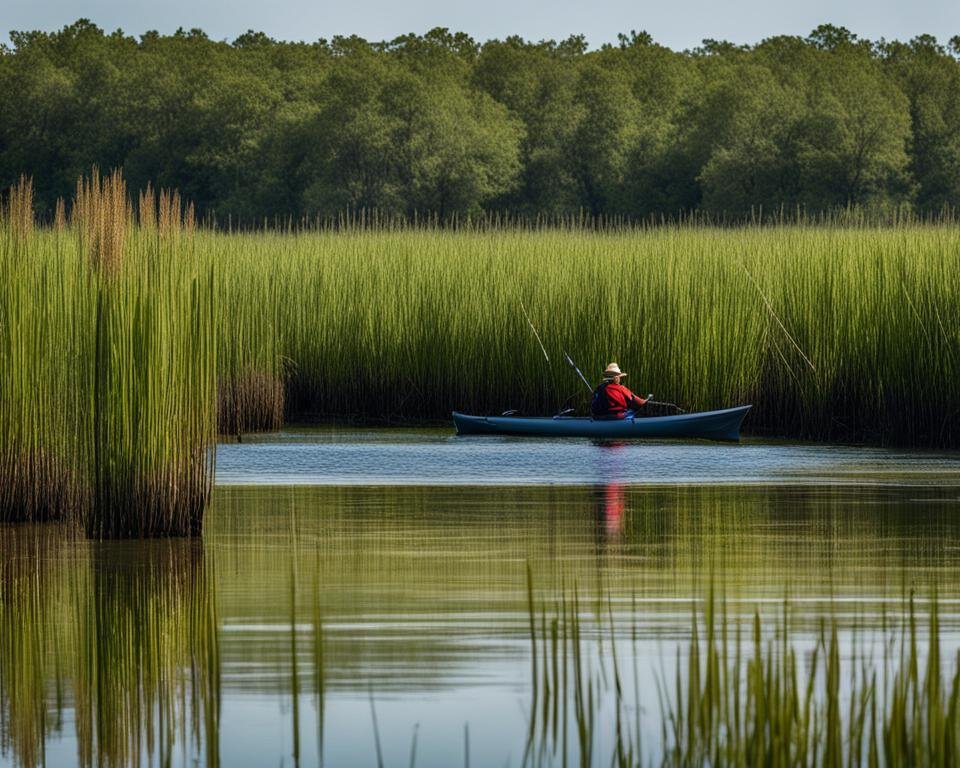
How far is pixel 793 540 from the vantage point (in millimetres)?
8711

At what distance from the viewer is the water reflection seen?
494 centimetres

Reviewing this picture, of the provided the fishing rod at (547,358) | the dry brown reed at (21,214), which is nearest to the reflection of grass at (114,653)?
the dry brown reed at (21,214)

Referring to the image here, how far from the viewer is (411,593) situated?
704cm

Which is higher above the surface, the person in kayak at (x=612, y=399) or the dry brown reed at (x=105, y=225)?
the dry brown reed at (x=105, y=225)

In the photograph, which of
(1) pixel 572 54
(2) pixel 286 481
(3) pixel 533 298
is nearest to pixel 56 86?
(1) pixel 572 54

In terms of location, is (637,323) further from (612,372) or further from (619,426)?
(619,426)

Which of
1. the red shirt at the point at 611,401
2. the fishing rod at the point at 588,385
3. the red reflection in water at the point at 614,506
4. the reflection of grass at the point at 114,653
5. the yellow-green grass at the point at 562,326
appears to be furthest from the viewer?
the fishing rod at the point at 588,385

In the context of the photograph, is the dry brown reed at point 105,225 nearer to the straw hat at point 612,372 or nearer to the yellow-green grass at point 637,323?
the yellow-green grass at point 637,323

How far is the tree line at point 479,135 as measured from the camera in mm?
57375

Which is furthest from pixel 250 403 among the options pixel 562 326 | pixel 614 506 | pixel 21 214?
pixel 21 214

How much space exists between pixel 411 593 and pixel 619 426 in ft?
24.5

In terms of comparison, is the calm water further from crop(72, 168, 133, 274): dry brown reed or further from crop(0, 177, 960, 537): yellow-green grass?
crop(72, 168, 133, 274): dry brown reed

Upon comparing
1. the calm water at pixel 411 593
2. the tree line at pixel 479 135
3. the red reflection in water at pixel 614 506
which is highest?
the tree line at pixel 479 135

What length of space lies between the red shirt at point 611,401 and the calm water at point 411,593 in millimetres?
1771
